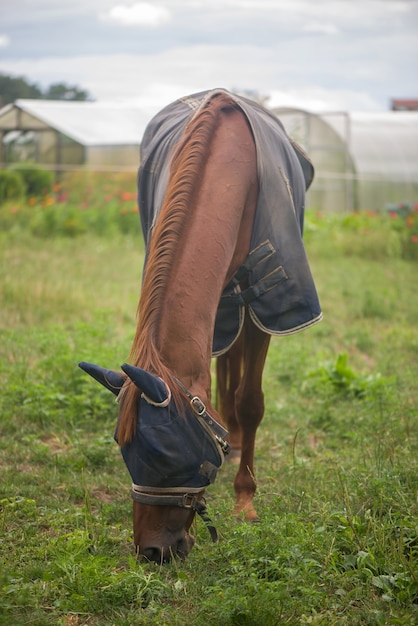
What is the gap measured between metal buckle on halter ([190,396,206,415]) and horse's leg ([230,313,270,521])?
993 millimetres

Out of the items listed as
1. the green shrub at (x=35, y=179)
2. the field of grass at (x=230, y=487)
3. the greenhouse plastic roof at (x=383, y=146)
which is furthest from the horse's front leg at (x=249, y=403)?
the greenhouse plastic roof at (x=383, y=146)

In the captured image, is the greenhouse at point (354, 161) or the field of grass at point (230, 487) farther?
the greenhouse at point (354, 161)

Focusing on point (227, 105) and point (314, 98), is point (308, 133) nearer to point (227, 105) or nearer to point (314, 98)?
point (314, 98)

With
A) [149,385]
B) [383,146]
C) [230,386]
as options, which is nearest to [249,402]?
[230,386]

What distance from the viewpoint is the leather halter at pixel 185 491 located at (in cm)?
265

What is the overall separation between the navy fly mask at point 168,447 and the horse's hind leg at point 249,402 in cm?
88

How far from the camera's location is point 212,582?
2.75m

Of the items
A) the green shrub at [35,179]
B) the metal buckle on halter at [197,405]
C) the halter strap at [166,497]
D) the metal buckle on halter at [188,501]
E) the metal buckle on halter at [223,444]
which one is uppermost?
the metal buckle on halter at [197,405]

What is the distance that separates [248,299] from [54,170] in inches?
513

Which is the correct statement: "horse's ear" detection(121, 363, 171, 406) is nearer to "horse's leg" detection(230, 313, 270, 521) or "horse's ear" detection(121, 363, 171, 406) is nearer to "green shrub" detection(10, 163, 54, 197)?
"horse's leg" detection(230, 313, 270, 521)

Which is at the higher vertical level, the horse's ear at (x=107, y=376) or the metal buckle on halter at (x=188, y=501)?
the horse's ear at (x=107, y=376)

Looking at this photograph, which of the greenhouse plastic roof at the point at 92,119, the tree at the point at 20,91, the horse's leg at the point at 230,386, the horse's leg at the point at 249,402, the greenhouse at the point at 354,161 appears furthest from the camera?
the tree at the point at 20,91

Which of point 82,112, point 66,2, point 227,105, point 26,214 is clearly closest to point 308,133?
point 82,112

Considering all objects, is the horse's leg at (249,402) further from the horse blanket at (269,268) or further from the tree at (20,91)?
the tree at (20,91)
